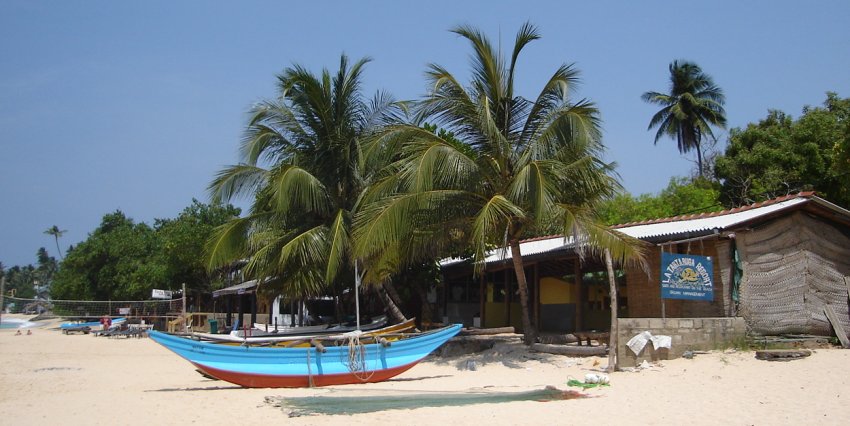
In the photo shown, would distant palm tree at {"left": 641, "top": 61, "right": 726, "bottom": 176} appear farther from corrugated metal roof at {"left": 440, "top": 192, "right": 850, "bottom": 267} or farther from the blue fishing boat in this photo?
the blue fishing boat

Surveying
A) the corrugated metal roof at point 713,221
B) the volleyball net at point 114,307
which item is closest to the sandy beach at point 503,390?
the corrugated metal roof at point 713,221

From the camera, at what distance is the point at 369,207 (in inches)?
563

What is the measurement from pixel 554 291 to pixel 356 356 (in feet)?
29.0

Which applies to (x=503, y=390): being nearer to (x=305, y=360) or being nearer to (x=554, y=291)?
(x=305, y=360)

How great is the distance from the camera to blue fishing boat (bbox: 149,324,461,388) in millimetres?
11656

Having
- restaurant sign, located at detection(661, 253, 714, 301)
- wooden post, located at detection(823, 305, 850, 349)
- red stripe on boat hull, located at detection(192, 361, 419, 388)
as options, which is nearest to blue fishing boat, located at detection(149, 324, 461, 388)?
red stripe on boat hull, located at detection(192, 361, 419, 388)

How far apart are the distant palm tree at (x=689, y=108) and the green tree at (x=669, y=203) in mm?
3259

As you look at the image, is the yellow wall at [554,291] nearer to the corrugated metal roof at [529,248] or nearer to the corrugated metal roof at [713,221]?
the corrugated metal roof at [529,248]

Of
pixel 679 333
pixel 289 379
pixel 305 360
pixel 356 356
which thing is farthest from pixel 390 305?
pixel 679 333

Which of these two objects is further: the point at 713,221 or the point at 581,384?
the point at 713,221

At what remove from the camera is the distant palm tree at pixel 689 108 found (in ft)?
120

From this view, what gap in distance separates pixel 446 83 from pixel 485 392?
6870 mm

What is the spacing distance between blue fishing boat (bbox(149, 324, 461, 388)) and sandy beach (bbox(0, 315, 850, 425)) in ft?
0.93

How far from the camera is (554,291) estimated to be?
1970cm
